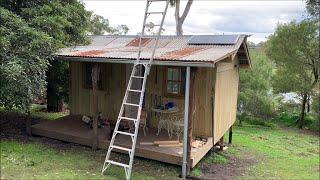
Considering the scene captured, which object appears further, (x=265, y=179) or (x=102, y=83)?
(x=102, y=83)

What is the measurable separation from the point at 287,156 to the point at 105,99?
6.83 m

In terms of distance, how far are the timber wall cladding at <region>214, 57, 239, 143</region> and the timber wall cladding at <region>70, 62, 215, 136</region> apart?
0.31 meters

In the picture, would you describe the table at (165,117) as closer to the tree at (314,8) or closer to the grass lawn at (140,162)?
→ the grass lawn at (140,162)

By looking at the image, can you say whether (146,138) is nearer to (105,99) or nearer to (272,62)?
(105,99)

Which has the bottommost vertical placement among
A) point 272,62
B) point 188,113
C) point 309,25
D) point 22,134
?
point 22,134

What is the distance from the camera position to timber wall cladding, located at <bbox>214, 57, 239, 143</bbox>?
994 cm

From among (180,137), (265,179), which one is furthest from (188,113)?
(265,179)

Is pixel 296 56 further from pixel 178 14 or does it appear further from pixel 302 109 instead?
pixel 178 14

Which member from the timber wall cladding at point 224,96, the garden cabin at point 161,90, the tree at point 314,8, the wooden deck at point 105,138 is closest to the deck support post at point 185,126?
the garden cabin at point 161,90

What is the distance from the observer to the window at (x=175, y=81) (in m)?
9.97

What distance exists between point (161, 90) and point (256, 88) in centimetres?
941

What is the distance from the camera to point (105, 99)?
1144 centimetres

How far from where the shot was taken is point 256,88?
18141 mm

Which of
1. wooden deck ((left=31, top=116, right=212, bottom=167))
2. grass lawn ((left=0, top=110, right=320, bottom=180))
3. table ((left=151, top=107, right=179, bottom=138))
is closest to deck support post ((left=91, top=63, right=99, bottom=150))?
wooden deck ((left=31, top=116, right=212, bottom=167))
